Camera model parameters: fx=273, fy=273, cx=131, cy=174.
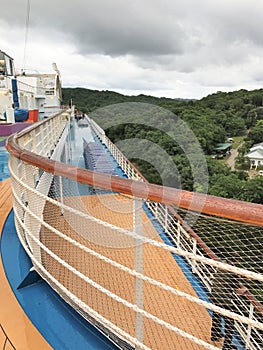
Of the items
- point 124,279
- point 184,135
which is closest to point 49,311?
point 124,279

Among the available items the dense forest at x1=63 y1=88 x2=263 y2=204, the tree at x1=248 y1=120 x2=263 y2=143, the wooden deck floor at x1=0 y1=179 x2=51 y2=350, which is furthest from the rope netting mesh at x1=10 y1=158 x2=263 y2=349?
the tree at x1=248 y1=120 x2=263 y2=143

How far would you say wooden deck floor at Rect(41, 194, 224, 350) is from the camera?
1.47m

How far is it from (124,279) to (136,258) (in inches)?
38.2

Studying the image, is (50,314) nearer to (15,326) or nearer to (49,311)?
(49,311)

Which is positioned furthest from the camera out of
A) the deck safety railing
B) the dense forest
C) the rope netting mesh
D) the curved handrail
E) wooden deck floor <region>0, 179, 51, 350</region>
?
the dense forest

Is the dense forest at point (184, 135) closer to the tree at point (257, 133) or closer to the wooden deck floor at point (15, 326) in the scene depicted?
the tree at point (257, 133)

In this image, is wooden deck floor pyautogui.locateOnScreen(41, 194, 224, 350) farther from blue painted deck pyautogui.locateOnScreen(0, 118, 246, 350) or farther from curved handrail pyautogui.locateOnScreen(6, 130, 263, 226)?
curved handrail pyautogui.locateOnScreen(6, 130, 263, 226)

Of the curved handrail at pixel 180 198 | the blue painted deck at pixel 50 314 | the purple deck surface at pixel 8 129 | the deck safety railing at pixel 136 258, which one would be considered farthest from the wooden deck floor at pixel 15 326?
the purple deck surface at pixel 8 129

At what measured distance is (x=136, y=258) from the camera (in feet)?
3.27

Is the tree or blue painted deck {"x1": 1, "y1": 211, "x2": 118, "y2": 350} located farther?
the tree

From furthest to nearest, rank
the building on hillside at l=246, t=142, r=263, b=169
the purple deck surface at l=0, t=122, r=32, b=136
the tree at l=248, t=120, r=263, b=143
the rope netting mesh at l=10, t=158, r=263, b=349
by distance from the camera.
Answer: the tree at l=248, t=120, r=263, b=143
the building on hillside at l=246, t=142, r=263, b=169
the purple deck surface at l=0, t=122, r=32, b=136
the rope netting mesh at l=10, t=158, r=263, b=349

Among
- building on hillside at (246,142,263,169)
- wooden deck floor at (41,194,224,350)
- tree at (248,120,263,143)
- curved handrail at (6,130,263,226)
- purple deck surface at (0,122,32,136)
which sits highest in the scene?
tree at (248,120,263,143)

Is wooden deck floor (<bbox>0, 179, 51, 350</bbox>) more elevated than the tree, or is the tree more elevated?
the tree

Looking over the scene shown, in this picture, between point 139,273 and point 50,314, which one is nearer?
point 139,273
